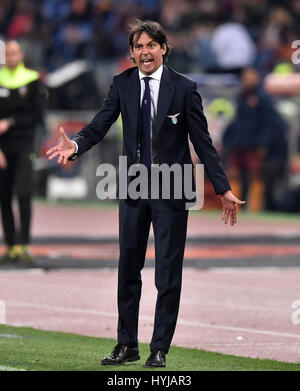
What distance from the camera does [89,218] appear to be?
Answer: 22.5 metres

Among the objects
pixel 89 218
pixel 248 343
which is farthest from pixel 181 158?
pixel 89 218

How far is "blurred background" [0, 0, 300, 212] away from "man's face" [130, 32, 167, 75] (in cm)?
1108

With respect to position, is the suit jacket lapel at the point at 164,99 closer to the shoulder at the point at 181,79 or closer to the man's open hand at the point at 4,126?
the shoulder at the point at 181,79

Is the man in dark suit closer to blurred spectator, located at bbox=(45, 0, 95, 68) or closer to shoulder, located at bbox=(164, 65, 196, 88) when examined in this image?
shoulder, located at bbox=(164, 65, 196, 88)

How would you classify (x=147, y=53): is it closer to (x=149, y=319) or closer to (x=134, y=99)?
(x=134, y=99)

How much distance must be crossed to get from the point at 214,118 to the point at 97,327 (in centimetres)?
1404

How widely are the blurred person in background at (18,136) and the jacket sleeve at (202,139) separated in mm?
7103

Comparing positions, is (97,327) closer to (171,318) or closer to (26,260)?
(171,318)

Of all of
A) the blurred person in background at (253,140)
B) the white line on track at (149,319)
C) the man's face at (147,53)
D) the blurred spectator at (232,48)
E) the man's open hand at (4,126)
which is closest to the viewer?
the man's face at (147,53)

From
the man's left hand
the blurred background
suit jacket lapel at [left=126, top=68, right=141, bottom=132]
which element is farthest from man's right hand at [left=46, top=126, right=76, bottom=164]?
the blurred background

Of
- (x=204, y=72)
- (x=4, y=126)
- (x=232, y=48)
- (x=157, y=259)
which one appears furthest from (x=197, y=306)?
(x=232, y=48)

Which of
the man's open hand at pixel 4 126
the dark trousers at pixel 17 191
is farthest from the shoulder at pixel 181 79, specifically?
the dark trousers at pixel 17 191

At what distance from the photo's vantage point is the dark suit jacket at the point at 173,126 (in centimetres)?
827

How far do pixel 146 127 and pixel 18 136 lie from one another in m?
7.08
